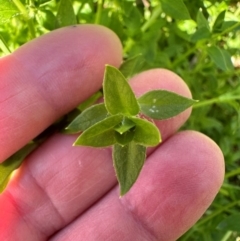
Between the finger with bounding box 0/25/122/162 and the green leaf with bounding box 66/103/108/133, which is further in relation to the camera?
the finger with bounding box 0/25/122/162

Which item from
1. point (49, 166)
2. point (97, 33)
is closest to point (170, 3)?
point (97, 33)

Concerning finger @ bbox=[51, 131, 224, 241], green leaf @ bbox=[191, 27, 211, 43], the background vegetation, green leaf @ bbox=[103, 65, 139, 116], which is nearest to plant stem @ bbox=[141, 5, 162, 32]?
the background vegetation

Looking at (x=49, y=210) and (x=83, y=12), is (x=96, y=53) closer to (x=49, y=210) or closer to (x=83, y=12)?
(x=83, y=12)

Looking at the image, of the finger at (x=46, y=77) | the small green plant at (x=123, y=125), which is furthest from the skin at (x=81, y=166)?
the small green plant at (x=123, y=125)

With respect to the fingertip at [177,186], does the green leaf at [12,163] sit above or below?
above

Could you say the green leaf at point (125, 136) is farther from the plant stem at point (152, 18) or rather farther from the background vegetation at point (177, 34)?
the plant stem at point (152, 18)

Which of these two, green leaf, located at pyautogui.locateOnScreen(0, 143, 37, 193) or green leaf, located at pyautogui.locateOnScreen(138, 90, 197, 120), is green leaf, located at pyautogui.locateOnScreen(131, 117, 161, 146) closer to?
green leaf, located at pyautogui.locateOnScreen(138, 90, 197, 120)
